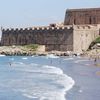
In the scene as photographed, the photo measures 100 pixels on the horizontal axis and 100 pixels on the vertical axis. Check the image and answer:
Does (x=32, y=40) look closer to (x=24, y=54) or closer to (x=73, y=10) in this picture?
(x=24, y=54)

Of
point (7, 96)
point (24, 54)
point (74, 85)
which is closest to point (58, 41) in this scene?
point (24, 54)

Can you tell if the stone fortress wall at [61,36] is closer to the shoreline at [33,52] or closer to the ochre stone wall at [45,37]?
the ochre stone wall at [45,37]

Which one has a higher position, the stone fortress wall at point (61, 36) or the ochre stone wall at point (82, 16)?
the ochre stone wall at point (82, 16)

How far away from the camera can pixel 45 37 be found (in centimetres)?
6838

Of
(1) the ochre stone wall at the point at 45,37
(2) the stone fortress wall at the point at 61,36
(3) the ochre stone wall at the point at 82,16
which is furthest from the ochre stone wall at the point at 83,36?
(3) the ochre stone wall at the point at 82,16

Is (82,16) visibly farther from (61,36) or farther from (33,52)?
A: (33,52)

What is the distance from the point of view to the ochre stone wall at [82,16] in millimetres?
73312

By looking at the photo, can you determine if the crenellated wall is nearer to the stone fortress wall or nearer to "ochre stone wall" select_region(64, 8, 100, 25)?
the stone fortress wall

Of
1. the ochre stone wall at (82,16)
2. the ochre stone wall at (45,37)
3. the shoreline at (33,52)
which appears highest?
the ochre stone wall at (82,16)

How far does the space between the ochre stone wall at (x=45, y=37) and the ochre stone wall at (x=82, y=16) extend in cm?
833

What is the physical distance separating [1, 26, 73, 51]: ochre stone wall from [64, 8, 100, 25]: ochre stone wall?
27.3 feet

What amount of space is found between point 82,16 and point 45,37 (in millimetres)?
9184

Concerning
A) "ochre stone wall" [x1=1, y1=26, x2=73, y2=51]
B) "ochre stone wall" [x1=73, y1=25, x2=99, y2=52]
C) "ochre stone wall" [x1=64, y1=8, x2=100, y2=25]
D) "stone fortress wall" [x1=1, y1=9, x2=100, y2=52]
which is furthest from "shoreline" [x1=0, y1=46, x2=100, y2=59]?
"ochre stone wall" [x1=64, y1=8, x2=100, y2=25]

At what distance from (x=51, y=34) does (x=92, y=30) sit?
19.5 ft
